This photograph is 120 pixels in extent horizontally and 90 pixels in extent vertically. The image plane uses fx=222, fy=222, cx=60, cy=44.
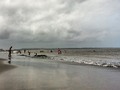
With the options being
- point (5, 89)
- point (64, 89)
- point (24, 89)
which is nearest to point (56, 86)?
point (64, 89)

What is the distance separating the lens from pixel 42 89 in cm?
1238

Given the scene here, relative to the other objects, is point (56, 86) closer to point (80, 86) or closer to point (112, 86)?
point (80, 86)

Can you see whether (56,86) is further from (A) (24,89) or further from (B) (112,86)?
(B) (112,86)

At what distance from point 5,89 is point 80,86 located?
4425mm

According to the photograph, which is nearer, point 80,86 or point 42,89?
point 42,89

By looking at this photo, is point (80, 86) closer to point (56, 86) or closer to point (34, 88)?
point (56, 86)

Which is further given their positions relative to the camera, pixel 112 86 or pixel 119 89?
pixel 112 86

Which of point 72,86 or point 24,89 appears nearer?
point 24,89

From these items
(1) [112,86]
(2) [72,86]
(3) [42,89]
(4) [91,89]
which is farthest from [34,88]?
(1) [112,86]

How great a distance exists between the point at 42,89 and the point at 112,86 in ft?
14.3

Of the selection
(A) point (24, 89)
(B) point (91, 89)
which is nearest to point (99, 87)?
(B) point (91, 89)

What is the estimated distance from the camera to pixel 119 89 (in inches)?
498

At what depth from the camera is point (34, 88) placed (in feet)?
41.5

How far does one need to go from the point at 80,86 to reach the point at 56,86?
4.80 feet
